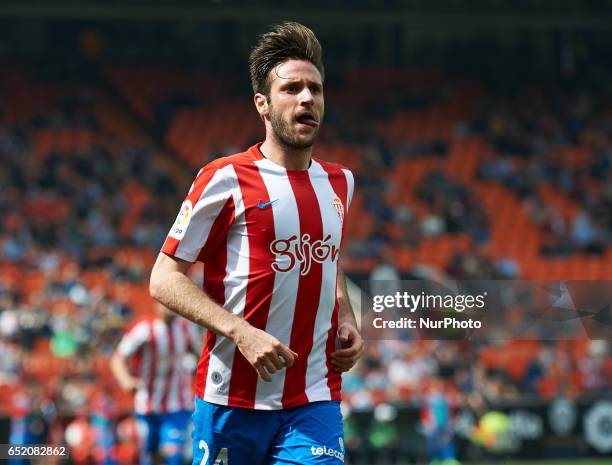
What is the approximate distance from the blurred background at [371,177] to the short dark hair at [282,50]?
25.1 ft

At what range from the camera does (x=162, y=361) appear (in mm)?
9344

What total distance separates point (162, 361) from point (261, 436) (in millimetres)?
5470

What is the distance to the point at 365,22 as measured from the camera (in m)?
25.2

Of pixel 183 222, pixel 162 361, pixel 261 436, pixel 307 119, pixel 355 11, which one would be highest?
pixel 355 11

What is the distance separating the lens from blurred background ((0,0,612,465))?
1497cm

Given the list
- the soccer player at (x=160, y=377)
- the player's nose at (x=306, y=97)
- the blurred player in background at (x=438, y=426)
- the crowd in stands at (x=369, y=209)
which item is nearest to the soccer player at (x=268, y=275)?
the player's nose at (x=306, y=97)

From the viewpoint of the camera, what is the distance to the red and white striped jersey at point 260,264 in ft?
13.1

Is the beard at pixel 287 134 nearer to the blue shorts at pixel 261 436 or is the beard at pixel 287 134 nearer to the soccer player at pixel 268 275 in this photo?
the soccer player at pixel 268 275

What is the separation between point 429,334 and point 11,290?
39.9 feet

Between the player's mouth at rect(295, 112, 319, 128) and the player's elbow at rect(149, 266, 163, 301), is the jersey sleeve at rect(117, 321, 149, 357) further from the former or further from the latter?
the player's mouth at rect(295, 112, 319, 128)

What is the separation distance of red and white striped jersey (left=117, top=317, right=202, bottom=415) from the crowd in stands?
3572mm

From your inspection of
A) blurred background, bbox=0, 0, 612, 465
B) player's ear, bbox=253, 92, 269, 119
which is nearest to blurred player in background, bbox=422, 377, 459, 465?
blurred background, bbox=0, 0, 612, 465

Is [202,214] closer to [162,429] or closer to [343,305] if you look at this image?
[343,305]

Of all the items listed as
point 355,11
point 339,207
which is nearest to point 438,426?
point 339,207
